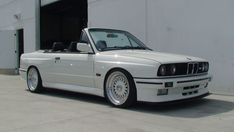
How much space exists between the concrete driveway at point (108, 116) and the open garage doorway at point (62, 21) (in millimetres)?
10968

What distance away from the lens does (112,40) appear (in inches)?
305

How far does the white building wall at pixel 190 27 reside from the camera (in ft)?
27.1

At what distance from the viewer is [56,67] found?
27.1 ft

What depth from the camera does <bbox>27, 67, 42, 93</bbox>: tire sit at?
8.99 m

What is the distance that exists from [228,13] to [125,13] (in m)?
3.68

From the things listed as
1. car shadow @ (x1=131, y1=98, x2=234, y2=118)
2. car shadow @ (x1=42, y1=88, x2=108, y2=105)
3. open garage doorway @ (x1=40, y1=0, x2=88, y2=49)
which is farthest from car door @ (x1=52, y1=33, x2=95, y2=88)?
open garage doorway @ (x1=40, y1=0, x2=88, y2=49)

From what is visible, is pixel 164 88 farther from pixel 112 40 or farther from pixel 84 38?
pixel 84 38

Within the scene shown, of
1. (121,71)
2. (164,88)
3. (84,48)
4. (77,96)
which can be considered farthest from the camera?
(77,96)

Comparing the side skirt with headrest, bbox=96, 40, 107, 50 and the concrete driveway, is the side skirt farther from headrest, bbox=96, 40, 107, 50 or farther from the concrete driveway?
headrest, bbox=96, 40, 107, 50

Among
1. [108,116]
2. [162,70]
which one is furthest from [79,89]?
[162,70]

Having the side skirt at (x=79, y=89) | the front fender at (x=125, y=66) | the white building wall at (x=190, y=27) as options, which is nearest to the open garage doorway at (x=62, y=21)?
the white building wall at (x=190, y=27)

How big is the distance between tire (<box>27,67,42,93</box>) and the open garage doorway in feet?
27.6

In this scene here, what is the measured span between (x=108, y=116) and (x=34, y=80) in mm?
3895

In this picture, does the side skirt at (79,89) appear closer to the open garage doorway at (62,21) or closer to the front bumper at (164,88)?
the front bumper at (164,88)
